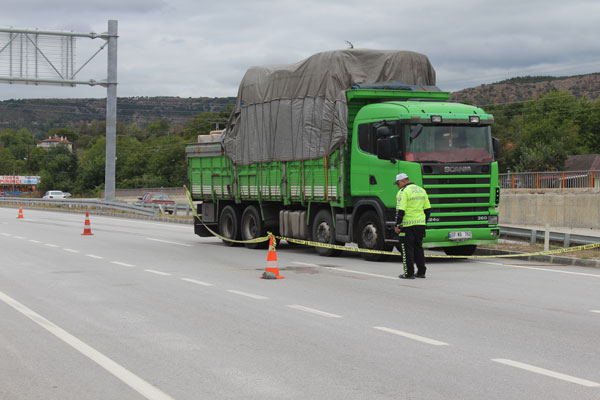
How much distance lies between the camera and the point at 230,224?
24188mm

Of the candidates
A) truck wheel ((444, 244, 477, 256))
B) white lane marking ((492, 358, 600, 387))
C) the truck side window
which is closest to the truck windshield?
the truck side window

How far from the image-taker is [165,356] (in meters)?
7.88

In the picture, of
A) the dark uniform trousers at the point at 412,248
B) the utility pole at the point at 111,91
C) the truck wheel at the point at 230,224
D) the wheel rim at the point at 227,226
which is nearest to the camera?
the dark uniform trousers at the point at 412,248

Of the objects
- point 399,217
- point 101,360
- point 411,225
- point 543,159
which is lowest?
point 101,360

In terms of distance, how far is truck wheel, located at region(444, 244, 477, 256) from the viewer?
1864cm

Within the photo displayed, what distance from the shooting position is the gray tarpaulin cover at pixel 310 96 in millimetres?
19141

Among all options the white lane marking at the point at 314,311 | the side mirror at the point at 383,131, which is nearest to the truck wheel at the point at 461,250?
the side mirror at the point at 383,131

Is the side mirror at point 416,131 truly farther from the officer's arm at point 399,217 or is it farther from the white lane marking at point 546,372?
the white lane marking at point 546,372

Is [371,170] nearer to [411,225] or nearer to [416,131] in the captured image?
[416,131]

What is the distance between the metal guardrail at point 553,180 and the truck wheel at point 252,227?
16.5 meters

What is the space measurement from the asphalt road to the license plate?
27.0 inches

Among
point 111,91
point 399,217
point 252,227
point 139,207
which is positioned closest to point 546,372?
point 399,217

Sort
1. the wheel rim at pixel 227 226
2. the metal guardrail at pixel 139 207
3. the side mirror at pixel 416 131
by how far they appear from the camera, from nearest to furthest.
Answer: the side mirror at pixel 416 131 < the wheel rim at pixel 227 226 < the metal guardrail at pixel 139 207

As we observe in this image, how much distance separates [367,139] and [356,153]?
504mm
